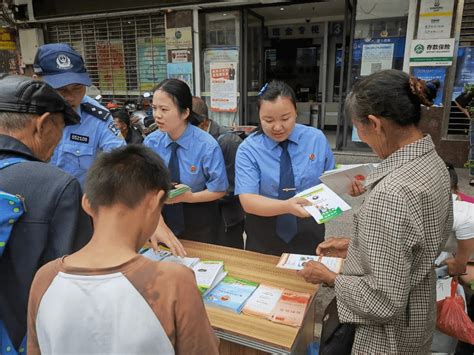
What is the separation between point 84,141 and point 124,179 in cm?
→ 124

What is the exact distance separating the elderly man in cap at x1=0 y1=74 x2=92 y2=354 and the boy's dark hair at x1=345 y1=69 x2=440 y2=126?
3.05 feet

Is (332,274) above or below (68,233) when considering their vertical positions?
below

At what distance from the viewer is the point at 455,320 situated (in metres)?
1.79

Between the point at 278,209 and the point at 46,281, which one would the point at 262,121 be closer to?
the point at 278,209

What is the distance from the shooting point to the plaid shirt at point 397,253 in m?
1.07

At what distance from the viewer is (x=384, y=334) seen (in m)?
1.22

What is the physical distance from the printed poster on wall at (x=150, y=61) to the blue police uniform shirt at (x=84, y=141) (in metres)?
5.49

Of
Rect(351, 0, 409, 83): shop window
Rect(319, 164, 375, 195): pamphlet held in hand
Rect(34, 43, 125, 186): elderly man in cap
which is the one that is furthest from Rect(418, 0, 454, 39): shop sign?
Rect(34, 43, 125, 186): elderly man in cap

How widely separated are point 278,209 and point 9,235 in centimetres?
116

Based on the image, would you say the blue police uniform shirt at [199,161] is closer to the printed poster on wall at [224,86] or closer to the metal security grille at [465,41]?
the printed poster on wall at [224,86]

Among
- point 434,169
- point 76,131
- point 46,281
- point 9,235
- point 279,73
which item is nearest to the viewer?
point 46,281

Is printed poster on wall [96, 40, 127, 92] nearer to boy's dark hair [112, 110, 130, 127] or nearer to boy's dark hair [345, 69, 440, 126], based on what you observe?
boy's dark hair [112, 110, 130, 127]

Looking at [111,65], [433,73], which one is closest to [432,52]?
[433,73]

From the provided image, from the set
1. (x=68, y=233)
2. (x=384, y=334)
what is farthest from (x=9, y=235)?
(x=384, y=334)
